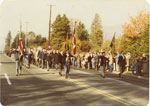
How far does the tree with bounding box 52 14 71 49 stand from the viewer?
2775 centimetres

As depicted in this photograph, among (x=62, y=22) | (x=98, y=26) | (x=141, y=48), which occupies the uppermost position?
(x=98, y=26)

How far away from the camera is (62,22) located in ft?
94.2

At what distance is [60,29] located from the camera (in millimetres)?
30312

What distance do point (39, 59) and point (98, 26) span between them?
158ft

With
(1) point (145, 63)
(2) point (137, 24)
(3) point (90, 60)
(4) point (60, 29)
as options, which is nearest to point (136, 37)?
(2) point (137, 24)

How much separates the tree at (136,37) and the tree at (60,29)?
631 cm

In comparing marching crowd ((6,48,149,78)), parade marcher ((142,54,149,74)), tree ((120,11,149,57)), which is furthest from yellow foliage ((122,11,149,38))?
parade marcher ((142,54,149,74))

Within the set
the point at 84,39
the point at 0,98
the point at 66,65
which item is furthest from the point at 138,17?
the point at 0,98

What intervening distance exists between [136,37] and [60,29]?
27.0ft

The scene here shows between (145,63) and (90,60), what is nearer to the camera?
(145,63)

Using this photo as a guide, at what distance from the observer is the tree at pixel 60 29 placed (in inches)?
1093

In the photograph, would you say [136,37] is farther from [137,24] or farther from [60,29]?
[60,29]

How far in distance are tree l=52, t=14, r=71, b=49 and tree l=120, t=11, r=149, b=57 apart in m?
6.31

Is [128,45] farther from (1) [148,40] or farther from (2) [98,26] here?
(2) [98,26]
